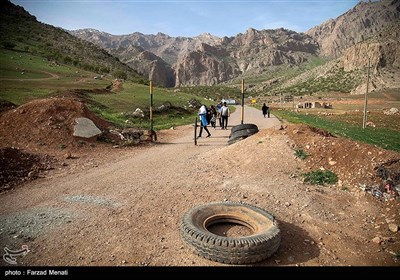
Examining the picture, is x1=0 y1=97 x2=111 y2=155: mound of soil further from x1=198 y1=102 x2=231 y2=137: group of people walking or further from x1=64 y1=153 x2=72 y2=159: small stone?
x1=198 y1=102 x2=231 y2=137: group of people walking

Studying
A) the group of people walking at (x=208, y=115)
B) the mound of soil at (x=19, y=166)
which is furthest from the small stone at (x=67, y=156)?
the group of people walking at (x=208, y=115)

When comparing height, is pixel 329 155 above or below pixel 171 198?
above

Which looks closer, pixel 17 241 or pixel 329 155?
pixel 17 241

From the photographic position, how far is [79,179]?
29.7 feet

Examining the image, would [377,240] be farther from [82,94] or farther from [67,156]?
[82,94]

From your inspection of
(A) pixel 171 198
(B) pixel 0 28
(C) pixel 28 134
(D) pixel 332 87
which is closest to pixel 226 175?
(A) pixel 171 198

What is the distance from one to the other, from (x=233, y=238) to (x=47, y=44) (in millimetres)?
70773

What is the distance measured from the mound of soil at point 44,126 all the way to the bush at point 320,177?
10029 mm

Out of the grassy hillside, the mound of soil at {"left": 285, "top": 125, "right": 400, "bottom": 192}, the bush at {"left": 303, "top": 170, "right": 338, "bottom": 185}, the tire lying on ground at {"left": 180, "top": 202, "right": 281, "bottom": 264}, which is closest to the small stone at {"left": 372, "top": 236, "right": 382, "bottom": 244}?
the tire lying on ground at {"left": 180, "top": 202, "right": 281, "bottom": 264}

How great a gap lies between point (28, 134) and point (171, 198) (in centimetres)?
927

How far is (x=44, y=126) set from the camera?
13445mm

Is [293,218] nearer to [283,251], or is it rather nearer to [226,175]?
[283,251]

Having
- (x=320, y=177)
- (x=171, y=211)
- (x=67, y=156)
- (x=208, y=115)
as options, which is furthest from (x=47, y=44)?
(x=320, y=177)

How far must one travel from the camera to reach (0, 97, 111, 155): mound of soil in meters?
12.3
